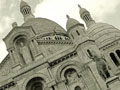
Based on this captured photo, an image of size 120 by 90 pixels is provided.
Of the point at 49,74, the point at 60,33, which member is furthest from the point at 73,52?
the point at 60,33

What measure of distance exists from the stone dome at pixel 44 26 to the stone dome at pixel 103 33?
580cm

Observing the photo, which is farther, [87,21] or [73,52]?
[87,21]

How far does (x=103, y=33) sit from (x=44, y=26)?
32.6 ft

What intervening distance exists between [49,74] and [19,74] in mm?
2767

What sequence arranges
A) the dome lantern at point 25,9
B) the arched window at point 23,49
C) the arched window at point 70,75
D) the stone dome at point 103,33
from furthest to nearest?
the dome lantern at point 25,9 → the stone dome at point 103,33 → the arched window at point 23,49 → the arched window at point 70,75

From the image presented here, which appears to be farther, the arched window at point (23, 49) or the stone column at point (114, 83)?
the arched window at point (23, 49)

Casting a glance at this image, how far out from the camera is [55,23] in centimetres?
4128

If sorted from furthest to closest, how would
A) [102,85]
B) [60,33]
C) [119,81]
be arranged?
[60,33], [102,85], [119,81]

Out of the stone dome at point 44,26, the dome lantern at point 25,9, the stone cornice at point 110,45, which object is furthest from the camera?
the dome lantern at point 25,9

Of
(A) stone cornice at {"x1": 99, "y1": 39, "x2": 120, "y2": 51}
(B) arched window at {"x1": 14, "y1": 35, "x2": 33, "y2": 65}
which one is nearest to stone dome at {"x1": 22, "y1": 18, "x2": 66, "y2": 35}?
(B) arched window at {"x1": 14, "y1": 35, "x2": 33, "y2": 65}

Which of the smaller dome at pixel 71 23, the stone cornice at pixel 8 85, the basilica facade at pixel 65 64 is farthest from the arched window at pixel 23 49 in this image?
the smaller dome at pixel 71 23

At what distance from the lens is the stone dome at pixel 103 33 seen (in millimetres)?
30641

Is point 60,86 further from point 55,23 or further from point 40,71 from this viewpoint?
point 55,23

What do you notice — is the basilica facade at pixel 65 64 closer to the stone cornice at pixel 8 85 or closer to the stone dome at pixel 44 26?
the stone cornice at pixel 8 85
